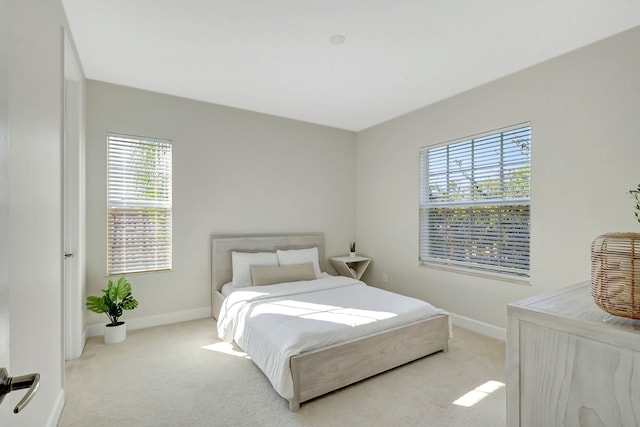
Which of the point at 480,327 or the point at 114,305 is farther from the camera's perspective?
the point at 480,327

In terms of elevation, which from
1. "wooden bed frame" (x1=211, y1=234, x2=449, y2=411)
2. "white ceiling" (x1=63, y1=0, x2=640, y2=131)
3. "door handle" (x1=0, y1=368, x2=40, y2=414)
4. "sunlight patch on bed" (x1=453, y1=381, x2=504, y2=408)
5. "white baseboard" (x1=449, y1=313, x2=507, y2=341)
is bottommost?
"sunlight patch on bed" (x1=453, y1=381, x2=504, y2=408)

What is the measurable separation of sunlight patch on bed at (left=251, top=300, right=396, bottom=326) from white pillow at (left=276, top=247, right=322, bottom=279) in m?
1.13

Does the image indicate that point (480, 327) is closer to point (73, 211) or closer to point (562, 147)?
point (562, 147)

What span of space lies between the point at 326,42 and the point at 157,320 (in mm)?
3325

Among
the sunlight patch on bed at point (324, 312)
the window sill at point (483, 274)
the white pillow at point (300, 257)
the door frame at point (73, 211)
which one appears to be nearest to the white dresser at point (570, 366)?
the sunlight patch on bed at point (324, 312)

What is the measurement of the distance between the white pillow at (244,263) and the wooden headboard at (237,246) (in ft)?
0.36

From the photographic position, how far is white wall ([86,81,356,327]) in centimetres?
323

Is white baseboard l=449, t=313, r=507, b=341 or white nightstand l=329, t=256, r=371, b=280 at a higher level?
white nightstand l=329, t=256, r=371, b=280

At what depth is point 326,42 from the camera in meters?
2.50

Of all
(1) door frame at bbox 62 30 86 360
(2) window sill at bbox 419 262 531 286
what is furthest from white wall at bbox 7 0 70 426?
(2) window sill at bbox 419 262 531 286

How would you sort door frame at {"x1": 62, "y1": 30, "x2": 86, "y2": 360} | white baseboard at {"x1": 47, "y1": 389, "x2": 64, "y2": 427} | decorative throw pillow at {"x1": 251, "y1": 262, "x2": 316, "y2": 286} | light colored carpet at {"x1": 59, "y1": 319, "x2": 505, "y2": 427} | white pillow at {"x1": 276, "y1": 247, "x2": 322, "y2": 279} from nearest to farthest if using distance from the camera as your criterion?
white baseboard at {"x1": 47, "y1": 389, "x2": 64, "y2": 427} → light colored carpet at {"x1": 59, "y1": 319, "x2": 505, "y2": 427} → door frame at {"x1": 62, "y1": 30, "x2": 86, "y2": 360} → decorative throw pillow at {"x1": 251, "y1": 262, "x2": 316, "y2": 286} → white pillow at {"x1": 276, "y1": 247, "x2": 322, "y2": 279}

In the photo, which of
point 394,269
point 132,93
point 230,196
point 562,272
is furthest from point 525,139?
point 132,93

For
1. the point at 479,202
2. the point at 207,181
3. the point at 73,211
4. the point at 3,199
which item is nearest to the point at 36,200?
the point at 3,199

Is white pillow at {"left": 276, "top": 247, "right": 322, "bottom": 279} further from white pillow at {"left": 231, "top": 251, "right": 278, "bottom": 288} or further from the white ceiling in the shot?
the white ceiling
